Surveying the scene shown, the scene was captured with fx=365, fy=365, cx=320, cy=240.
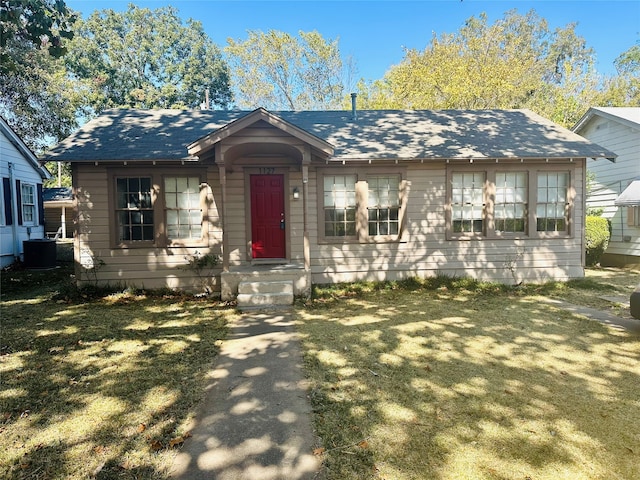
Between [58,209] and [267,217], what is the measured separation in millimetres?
25886

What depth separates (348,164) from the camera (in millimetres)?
8445

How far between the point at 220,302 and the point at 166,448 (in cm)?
494

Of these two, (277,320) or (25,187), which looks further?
(25,187)

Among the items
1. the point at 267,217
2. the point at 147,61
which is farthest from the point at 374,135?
the point at 147,61

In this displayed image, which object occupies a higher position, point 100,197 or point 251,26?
point 251,26

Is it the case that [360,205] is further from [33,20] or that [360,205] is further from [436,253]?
[33,20]

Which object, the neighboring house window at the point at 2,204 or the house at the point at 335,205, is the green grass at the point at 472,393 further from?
the neighboring house window at the point at 2,204

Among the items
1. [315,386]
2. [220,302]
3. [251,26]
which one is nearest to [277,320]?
[220,302]

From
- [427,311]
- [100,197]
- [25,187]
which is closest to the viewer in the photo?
[427,311]

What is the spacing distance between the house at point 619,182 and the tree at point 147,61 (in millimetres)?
29350

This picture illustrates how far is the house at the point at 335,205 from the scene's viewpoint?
8094 mm

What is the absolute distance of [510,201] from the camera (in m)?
8.89

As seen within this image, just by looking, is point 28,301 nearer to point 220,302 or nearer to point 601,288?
point 220,302

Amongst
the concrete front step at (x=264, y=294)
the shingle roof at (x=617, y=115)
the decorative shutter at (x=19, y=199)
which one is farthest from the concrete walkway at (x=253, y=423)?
the decorative shutter at (x=19, y=199)
